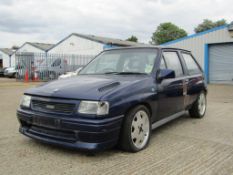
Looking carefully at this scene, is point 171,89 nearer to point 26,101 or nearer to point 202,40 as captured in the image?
point 26,101

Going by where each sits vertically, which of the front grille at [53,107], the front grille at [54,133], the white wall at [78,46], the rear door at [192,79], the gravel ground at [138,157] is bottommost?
the gravel ground at [138,157]

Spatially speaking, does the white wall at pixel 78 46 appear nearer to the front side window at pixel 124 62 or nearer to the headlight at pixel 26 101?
the front side window at pixel 124 62

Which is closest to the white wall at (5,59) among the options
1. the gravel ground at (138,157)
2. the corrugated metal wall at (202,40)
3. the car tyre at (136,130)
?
the corrugated metal wall at (202,40)

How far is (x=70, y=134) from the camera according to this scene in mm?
3221

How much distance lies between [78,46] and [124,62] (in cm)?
2493

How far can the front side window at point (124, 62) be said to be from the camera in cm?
424

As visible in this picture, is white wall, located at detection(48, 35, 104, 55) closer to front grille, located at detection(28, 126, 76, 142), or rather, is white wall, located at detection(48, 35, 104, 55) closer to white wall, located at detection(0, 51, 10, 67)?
white wall, located at detection(0, 51, 10, 67)

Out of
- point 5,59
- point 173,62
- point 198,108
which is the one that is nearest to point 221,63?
point 198,108

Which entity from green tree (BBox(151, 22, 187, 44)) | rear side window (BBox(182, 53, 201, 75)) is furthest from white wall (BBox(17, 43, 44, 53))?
rear side window (BBox(182, 53, 201, 75))

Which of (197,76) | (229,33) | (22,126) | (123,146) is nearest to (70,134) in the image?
(123,146)

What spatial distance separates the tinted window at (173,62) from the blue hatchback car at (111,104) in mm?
25

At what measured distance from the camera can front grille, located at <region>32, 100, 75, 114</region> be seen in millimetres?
3213

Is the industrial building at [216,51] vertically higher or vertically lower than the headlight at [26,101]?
higher

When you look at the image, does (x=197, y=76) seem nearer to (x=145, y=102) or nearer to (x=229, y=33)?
(x=145, y=102)
